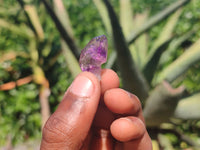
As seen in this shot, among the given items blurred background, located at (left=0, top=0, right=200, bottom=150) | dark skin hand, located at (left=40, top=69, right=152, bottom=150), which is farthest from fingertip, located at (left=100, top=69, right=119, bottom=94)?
blurred background, located at (left=0, top=0, right=200, bottom=150)

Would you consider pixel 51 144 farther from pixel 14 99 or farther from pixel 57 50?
pixel 57 50

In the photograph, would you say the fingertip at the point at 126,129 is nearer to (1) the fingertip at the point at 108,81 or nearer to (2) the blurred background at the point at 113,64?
(1) the fingertip at the point at 108,81

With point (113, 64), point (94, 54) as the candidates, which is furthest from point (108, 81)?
point (113, 64)

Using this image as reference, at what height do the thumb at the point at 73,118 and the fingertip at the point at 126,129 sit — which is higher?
the thumb at the point at 73,118

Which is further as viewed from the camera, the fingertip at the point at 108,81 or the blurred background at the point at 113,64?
the blurred background at the point at 113,64

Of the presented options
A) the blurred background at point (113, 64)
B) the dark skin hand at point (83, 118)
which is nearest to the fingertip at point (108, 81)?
the dark skin hand at point (83, 118)
